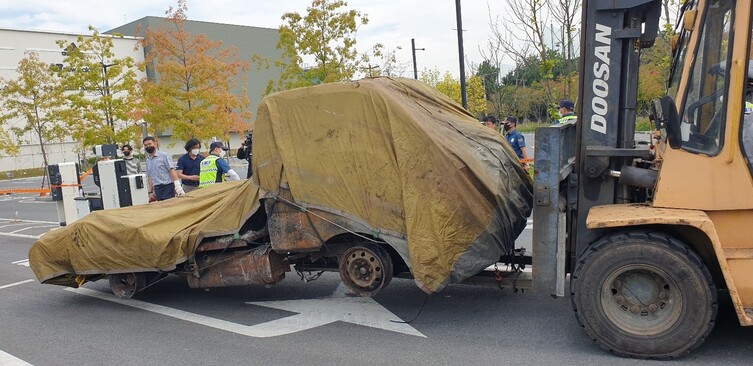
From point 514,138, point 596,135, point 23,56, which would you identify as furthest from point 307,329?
point 23,56

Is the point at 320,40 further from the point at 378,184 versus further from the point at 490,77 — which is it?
the point at 378,184

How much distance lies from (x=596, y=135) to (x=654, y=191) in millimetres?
640

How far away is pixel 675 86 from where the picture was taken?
4.64 meters

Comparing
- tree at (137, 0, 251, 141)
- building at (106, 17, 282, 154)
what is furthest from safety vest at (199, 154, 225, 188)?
building at (106, 17, 282, 154)

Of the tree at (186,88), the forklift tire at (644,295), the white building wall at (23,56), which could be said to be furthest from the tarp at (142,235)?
the white building wall at (23,56)

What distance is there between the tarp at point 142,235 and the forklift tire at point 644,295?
3114 millimetres

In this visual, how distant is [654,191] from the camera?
435 centimetres

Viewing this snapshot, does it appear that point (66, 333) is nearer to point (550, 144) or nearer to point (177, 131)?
point (550, 144)

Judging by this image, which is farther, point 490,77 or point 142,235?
point 490,77

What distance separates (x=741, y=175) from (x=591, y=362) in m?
1.67

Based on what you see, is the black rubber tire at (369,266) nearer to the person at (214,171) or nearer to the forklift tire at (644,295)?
the forklift tire at (644,295)

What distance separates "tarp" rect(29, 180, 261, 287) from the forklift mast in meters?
2.68

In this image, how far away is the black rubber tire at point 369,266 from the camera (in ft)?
16.8

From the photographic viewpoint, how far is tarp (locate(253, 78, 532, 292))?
187 inches
